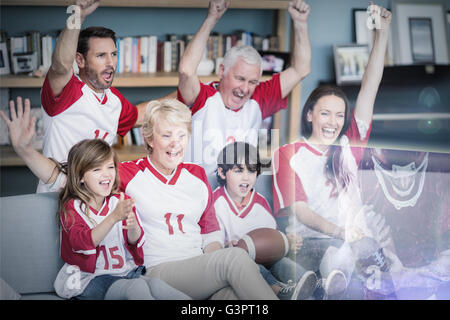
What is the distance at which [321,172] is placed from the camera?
1.66 meters

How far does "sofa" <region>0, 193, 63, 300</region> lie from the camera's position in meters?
1.48

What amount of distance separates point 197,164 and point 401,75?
164cm

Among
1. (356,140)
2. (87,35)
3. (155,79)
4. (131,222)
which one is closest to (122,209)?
(131,222)

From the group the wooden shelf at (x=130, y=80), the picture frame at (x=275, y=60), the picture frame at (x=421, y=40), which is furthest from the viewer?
the picture frame at (x=421, y=40)

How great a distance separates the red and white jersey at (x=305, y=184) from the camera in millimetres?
1647

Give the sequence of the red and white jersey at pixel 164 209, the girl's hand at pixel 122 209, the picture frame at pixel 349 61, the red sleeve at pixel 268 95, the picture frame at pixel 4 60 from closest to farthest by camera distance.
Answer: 1. the girl's hand at pixel 122 209
2. the red and white jersey at pixel 164 209
3. the red sleeve at pixel 268 95
4. the picture frame at pixel 4 60
5. the picture frame at pixel 349 61

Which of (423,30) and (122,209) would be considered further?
(423,30)

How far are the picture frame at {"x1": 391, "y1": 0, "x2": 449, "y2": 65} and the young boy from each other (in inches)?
64.9

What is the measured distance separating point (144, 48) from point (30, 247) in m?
1.35

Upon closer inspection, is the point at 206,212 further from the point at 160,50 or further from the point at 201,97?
the point at 160,50

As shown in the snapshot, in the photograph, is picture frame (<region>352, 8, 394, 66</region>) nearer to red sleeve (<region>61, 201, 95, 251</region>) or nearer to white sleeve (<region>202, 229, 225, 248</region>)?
white sleeve (<region>202, 229, 225, 248</region>)

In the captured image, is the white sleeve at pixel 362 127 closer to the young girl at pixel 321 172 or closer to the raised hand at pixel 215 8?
the young girl at pixel 321 172

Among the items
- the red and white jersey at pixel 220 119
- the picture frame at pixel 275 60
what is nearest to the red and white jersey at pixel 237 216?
the red and white jersey at pixel 220 119

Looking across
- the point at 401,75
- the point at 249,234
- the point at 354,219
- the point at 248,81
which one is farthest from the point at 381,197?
the point at 401,75
